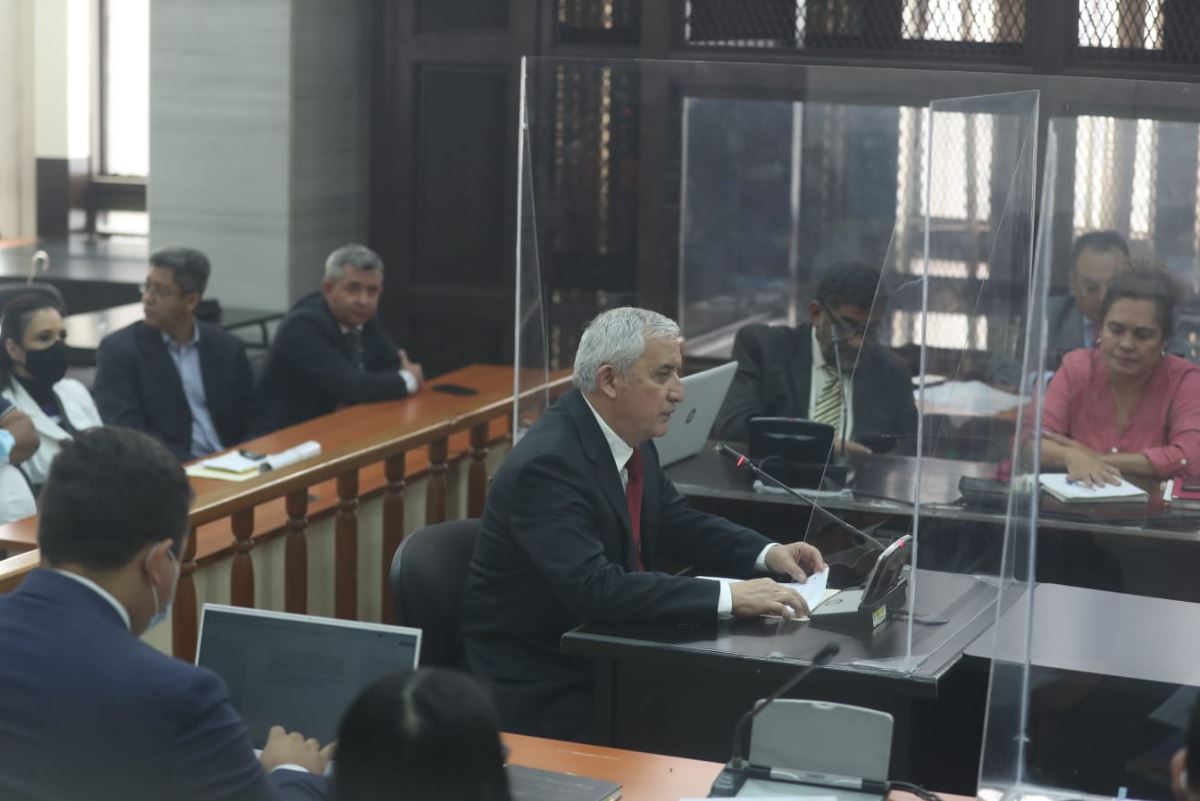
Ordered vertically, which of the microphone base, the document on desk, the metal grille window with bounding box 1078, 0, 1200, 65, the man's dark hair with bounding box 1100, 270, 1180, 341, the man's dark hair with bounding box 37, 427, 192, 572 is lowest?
the microphone base

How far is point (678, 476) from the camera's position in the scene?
390 centimetres

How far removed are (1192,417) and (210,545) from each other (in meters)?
2.08

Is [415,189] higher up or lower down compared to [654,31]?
lower down

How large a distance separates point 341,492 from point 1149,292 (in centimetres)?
184

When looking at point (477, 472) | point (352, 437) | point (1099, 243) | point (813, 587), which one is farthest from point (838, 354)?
point (813, 587)

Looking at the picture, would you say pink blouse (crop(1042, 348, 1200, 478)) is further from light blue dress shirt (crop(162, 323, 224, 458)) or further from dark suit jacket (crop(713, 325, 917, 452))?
light blue dress shirt (crop(162, 323, 224, 458))

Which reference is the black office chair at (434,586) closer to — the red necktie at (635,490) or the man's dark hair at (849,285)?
the red necktie at (635,490)

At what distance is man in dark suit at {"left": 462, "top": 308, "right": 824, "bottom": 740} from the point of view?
272 cm

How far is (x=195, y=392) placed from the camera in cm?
472

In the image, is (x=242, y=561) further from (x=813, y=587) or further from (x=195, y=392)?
(x=195, y=392)

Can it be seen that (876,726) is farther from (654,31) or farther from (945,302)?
(654,31)

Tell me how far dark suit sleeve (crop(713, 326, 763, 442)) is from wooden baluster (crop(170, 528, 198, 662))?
1644 millimetres

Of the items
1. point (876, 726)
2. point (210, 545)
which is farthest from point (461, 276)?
point (876, 726)

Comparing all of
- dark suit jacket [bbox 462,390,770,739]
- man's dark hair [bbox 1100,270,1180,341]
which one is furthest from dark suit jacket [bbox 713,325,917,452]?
dark suit jacket [bbox 462,390,770,739]
